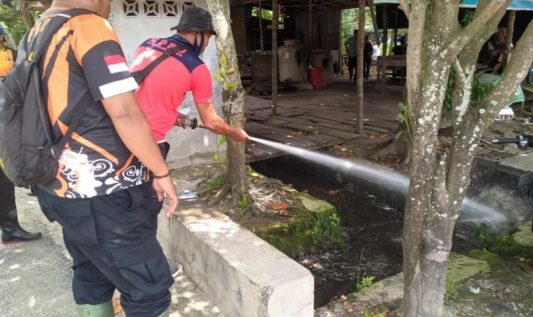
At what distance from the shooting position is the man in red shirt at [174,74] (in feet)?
8.52

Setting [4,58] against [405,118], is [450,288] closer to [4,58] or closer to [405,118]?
[405,118]

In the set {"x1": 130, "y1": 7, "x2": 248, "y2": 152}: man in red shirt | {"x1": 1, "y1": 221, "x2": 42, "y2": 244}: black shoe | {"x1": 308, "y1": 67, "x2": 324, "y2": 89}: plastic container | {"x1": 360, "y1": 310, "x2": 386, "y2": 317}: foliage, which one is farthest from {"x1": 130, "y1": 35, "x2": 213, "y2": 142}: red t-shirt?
{"x1": 308, "y1": 67, "x2": 324, "y2": 89}: plastic container

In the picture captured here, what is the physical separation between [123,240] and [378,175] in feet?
17.9

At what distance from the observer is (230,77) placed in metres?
3.82

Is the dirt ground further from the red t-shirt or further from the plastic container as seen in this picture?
the red t-shirt

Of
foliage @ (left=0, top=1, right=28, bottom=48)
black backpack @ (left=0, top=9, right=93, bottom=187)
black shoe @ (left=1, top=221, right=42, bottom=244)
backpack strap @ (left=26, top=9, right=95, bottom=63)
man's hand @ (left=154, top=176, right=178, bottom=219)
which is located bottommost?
black shoe @ (left=1, top=221, right=42, bottom=244)

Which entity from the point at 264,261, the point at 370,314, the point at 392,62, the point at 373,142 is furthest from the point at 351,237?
the point at 392,62

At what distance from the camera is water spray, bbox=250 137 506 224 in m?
5.99

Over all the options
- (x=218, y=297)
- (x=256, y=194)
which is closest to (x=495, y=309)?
(x=218, y=297)

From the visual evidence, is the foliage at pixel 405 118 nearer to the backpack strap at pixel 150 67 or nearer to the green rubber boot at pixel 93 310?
the backpack strap at pixel 150 67

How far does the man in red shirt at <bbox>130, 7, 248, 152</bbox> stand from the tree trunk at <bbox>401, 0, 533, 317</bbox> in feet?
4.03

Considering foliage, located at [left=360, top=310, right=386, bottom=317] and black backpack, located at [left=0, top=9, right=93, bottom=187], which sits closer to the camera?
black backpack, located at [left=0, top=9, right=93, bottom=187]

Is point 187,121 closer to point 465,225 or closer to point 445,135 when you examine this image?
point 465,225

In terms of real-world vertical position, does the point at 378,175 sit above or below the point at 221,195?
below
